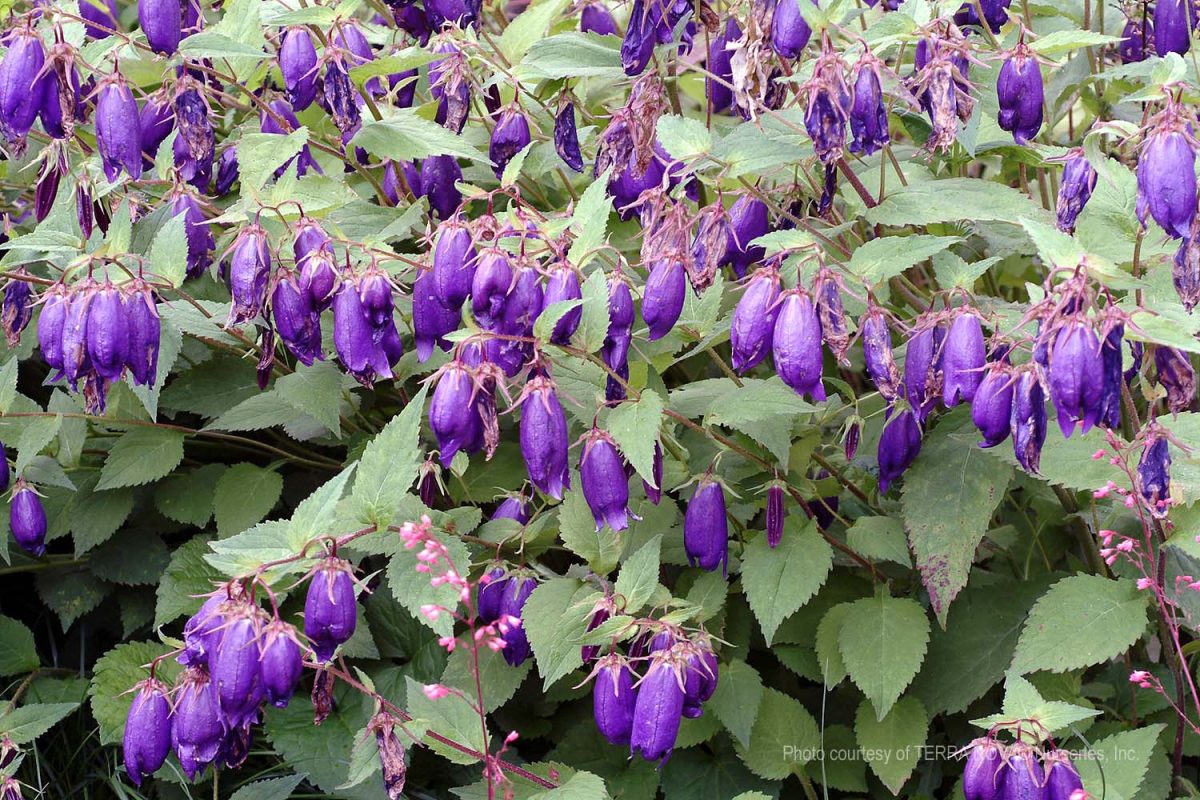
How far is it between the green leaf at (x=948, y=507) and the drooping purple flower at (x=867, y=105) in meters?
0.71

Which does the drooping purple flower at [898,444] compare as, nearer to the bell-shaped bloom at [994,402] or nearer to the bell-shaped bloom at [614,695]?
the bell-shaped bloom at [994,402]

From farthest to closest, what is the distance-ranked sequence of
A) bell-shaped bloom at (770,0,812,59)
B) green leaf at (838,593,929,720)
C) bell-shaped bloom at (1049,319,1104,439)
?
green leaf at (838,593,929,720) < bell-shaped bloom at (770,0,812,59) < bell-shaped bloom at (1049,319,1104,439)

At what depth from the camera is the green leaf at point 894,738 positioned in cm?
244

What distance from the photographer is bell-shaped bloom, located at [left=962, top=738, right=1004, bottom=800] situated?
1945 millimetres

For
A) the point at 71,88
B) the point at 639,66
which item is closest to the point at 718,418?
the point at 639,66

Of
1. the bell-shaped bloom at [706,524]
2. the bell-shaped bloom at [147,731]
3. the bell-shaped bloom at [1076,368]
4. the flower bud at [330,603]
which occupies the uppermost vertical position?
the bell-shaped bloom at [1076,368]

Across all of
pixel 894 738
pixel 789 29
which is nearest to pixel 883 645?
pixel 894 738

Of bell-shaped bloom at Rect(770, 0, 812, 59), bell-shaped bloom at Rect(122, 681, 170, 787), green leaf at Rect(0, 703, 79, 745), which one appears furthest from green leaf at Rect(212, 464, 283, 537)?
bell-shaped bloom at Rect(770, 0, 812, 59)

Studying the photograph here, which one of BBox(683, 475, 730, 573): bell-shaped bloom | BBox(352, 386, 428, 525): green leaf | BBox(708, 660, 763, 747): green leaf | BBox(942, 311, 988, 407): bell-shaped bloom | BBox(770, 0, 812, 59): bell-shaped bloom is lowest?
BBox(708, 660, 763, 747): green leaf

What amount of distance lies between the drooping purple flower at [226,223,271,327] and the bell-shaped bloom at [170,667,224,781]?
25.3 inches

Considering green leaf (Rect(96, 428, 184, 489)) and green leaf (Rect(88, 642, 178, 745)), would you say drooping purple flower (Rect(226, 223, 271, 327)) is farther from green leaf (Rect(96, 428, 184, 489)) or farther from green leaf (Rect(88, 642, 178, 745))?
green leaf (Rect(88, 642, 178, 745))

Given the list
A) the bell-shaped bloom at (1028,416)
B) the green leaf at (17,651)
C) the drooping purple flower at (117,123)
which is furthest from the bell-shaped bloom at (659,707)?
the green leaf at (17,651)

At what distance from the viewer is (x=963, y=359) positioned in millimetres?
1975

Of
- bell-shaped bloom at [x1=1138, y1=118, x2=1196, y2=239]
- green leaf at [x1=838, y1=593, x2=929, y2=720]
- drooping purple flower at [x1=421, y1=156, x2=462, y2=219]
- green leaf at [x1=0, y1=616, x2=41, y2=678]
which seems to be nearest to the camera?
bell-shaped bloom at [x1=1138, y1=118, x2=1196, y2=239]
